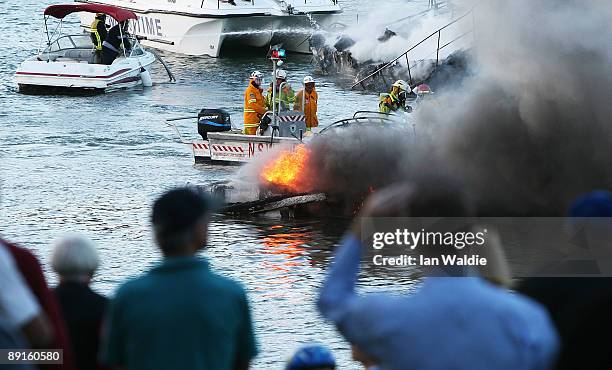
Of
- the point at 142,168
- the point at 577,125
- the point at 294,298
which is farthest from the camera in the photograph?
the point at 142,168

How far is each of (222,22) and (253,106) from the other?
22123 mm

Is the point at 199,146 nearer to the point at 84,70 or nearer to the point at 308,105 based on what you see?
the point at 308,105

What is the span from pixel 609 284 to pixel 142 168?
2114 centimetres

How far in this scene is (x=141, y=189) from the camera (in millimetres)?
23172

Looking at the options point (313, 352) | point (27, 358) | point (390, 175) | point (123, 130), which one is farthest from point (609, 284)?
point (123, 130)

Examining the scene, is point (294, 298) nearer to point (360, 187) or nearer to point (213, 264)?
point (213, 264)

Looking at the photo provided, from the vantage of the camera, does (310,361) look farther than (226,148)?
No

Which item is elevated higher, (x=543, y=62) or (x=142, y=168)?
(x=543, y=62)

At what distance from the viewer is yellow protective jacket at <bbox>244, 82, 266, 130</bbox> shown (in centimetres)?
2273

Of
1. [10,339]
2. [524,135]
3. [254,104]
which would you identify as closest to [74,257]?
[10,339]

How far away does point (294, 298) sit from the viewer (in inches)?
614

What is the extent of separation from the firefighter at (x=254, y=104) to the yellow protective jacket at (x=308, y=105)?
0.62 meters

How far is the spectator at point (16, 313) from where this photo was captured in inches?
178

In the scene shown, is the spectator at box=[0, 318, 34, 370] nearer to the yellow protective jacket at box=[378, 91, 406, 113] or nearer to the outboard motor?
the yellow protective jacket at box=[378, 91, 406, 113]
